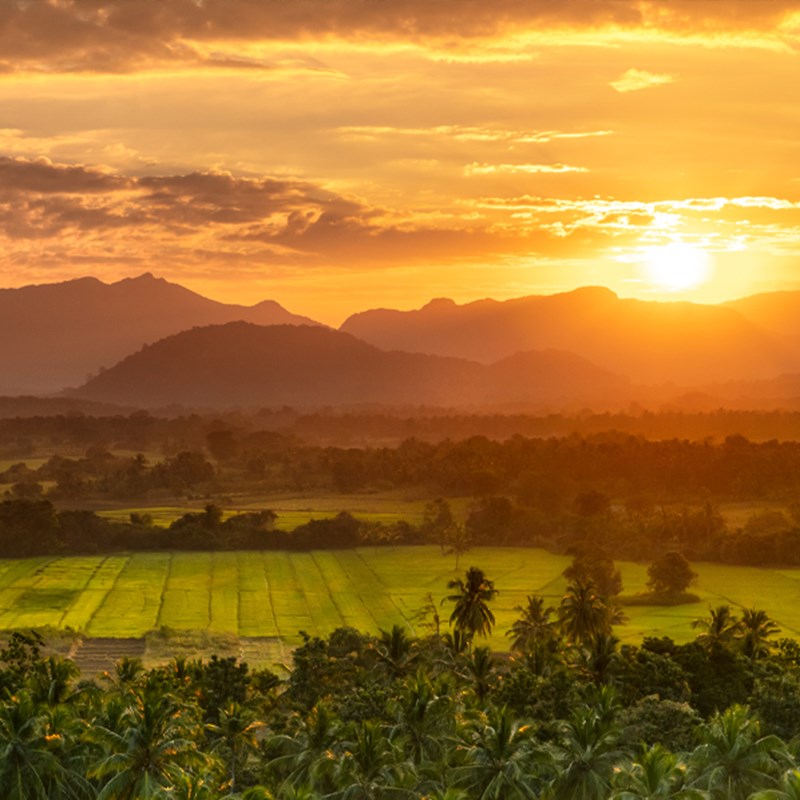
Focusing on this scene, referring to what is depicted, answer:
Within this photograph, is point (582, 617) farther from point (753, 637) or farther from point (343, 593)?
point (343, 593)

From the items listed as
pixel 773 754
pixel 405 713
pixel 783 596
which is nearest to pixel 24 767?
pixel 405 713

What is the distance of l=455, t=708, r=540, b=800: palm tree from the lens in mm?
51094

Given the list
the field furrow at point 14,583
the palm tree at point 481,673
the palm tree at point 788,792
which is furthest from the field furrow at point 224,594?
the palm tree at point 788,792

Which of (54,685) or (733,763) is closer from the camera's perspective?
(733,763)

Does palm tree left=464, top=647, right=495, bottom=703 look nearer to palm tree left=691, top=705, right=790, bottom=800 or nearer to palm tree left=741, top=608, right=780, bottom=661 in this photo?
palm tree left=741, top=608, right=780, bottom=661

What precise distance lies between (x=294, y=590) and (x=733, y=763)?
283 ft

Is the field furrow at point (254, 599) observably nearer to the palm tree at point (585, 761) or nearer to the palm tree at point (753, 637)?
the palm tree at point (753, 637)

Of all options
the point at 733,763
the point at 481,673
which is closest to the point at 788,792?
the point at 733,763

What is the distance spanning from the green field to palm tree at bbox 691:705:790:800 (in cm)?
5425

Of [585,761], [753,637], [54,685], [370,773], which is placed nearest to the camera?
[370,773]

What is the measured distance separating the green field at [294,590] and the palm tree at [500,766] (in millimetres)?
52396

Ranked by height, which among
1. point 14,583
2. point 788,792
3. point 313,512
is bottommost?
point 313,512

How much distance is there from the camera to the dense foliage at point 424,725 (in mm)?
49625

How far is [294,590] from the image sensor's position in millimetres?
132500
